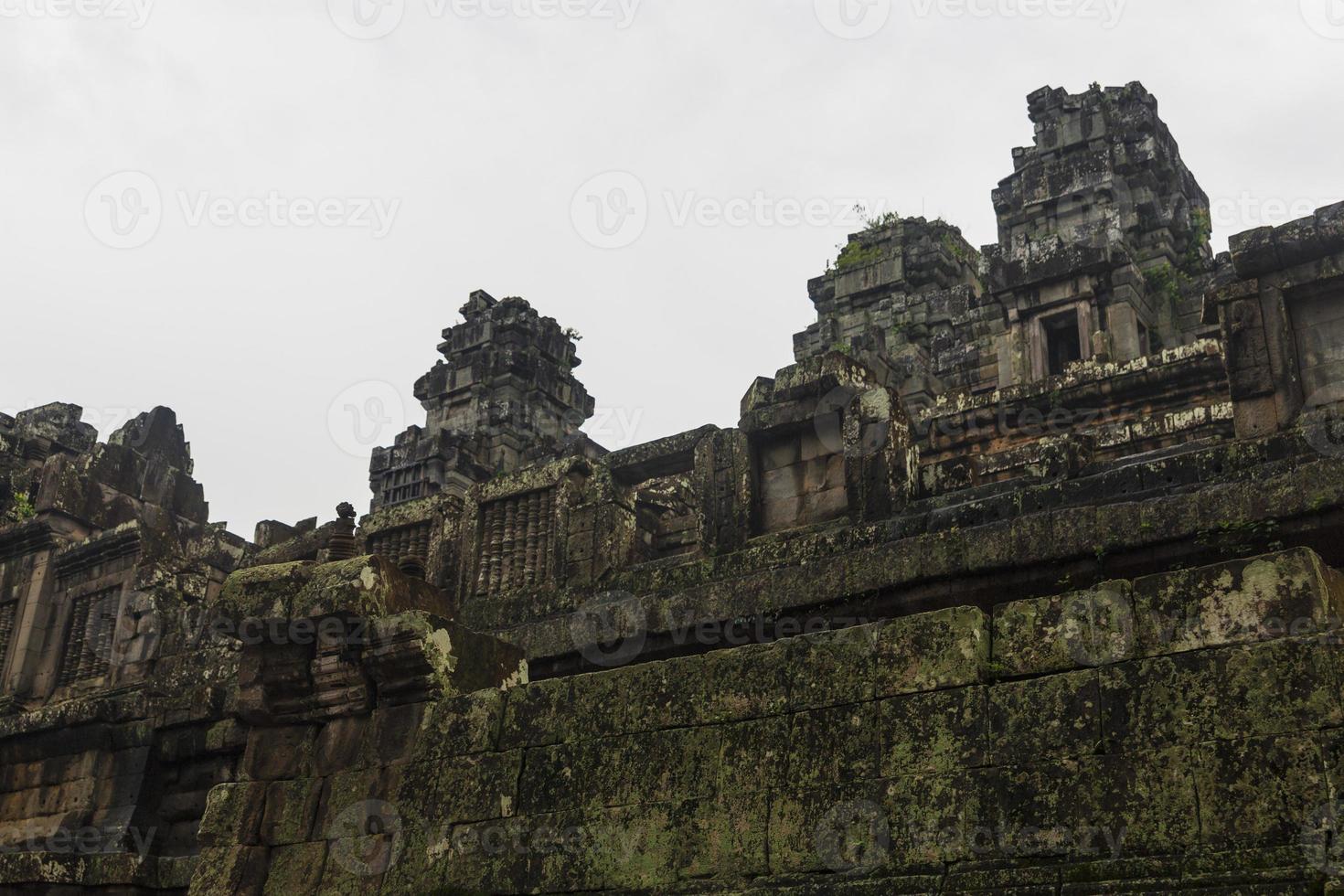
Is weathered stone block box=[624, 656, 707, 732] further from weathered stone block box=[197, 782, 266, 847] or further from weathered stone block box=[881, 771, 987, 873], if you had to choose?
weathered stone block box=[197, 782, 266, 847]

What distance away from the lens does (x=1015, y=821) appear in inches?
242

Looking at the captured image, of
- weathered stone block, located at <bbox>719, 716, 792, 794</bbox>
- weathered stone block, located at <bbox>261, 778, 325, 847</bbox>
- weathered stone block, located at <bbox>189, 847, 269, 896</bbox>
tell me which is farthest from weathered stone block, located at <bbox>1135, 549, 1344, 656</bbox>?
weathered stone block, located at <bbox>189, 847, 269, 896</bbox>

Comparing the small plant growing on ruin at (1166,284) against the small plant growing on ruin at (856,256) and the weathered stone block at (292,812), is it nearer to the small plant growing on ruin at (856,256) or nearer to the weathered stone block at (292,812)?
the small plant growing on ruin at (856,256)

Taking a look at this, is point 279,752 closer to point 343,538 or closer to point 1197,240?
point 343,538

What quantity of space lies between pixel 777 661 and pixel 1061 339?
66.9 ft

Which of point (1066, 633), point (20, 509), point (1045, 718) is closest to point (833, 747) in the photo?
point (1045, 718)

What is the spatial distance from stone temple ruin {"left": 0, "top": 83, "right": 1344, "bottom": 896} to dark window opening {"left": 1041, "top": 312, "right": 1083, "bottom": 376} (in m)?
8.51

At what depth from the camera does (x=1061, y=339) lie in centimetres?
2638

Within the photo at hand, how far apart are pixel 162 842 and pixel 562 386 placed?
24158 millimetres

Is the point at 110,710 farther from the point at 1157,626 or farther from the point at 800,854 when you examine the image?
the point at 1157,626

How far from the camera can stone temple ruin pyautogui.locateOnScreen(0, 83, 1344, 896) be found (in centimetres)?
601

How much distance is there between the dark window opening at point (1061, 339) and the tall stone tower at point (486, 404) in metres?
11.8

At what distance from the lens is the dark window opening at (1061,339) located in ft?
85.4

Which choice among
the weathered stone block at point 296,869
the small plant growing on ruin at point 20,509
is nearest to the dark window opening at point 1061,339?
the small plant growing on ruin at point 20,509
